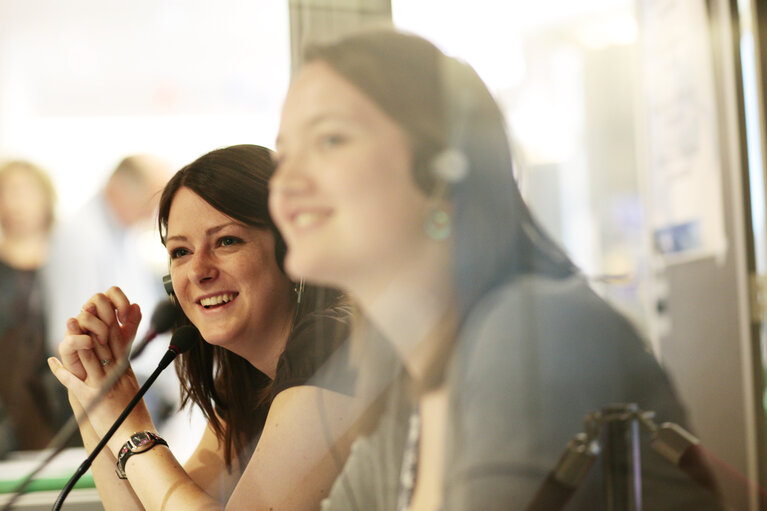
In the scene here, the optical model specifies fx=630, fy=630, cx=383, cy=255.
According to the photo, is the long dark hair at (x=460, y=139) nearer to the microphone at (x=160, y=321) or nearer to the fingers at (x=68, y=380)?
the microphone at (x=160, y=321)

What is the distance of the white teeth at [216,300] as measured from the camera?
2.44ft

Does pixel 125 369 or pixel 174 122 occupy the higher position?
pixel 174 122

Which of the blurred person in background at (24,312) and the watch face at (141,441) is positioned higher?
the blurred person in background at (24,312)

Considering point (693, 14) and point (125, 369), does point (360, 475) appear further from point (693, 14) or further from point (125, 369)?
point (693, 14)

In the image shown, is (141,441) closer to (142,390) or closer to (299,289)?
(142,390)

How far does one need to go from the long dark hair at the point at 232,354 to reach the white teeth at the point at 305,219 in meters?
0.03

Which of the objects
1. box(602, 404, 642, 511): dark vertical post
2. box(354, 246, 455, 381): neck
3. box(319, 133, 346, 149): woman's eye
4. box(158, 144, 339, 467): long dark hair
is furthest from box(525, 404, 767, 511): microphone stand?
box(319, 133, 346, 149): woman's eye

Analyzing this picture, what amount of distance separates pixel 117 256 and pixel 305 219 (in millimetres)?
230

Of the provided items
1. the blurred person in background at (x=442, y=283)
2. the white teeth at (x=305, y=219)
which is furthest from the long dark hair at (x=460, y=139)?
the white teeth at (x=305, y=219)

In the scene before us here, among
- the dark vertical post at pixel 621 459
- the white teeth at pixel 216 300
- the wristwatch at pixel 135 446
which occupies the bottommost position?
the dark vertical post at pixel 621 459

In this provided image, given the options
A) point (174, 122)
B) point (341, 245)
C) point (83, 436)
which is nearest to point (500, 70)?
point (341, 245)

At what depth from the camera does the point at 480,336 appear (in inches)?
30.1

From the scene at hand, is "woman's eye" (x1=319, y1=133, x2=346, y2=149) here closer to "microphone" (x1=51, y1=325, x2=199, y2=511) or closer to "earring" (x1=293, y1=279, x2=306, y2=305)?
"earring" (x1=293, y1=279, x2=306, y2=305)

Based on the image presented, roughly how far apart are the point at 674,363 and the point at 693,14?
48cm
